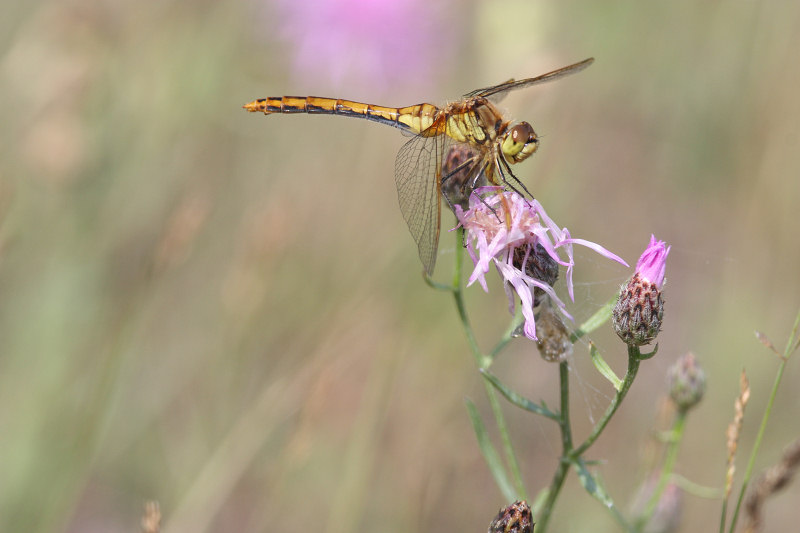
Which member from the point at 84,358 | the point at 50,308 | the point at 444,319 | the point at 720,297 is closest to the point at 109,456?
the point at 84,358

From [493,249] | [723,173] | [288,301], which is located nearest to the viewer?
[493,249]

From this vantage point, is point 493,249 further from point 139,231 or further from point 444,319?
point 139,231

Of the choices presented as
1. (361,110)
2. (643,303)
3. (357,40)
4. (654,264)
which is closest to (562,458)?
(643,303)

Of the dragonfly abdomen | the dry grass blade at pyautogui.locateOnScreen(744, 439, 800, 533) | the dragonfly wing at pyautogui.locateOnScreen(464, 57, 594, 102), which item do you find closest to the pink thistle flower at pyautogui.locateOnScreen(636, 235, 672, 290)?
the dry grass blade at pyautogui.locateOnScreen(744, 439, 800, 533)

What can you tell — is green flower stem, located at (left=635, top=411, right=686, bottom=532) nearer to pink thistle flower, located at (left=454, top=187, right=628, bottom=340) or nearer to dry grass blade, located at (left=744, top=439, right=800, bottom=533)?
dry grass blade, located at (left=744, top=439, right=800, bottom=533)

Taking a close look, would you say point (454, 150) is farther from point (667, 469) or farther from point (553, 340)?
point (667, 469)

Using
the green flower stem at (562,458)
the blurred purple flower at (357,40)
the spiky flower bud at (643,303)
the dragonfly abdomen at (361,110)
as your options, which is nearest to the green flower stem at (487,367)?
the green flower stem at (562,458)

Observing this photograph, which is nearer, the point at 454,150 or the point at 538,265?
the point at 538,265
